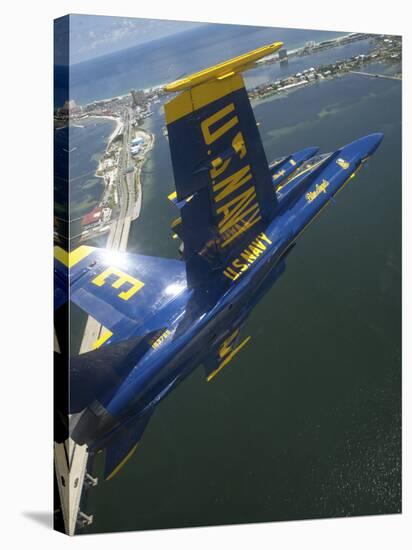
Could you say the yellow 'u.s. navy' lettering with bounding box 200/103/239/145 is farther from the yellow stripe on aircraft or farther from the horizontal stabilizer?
the yellow stripe on aircraft

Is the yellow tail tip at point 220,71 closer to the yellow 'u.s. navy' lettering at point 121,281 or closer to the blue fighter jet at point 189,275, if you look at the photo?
the blue fighter jet at point 189,275

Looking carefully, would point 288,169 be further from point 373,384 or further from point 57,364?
point 57,364

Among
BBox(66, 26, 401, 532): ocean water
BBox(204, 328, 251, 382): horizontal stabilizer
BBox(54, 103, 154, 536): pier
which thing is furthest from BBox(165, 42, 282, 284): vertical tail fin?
BBox(204, 328, 251, 382): horizontal stabilizer

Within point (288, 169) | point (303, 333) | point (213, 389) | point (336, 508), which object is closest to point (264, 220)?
point (288, 169)

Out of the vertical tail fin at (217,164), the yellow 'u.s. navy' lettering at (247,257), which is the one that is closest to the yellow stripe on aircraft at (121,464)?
the vertical tail fin at (217,164)

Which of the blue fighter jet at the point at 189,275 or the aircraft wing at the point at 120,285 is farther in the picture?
the aircraft wing at the point at 120,285

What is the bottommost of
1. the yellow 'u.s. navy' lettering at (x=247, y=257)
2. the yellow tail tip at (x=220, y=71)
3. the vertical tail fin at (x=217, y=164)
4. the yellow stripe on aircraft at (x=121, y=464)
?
the yellow stripe on aircraft at (x=121, y=464)

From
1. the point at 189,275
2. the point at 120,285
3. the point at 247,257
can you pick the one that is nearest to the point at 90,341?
the point at 120,285
